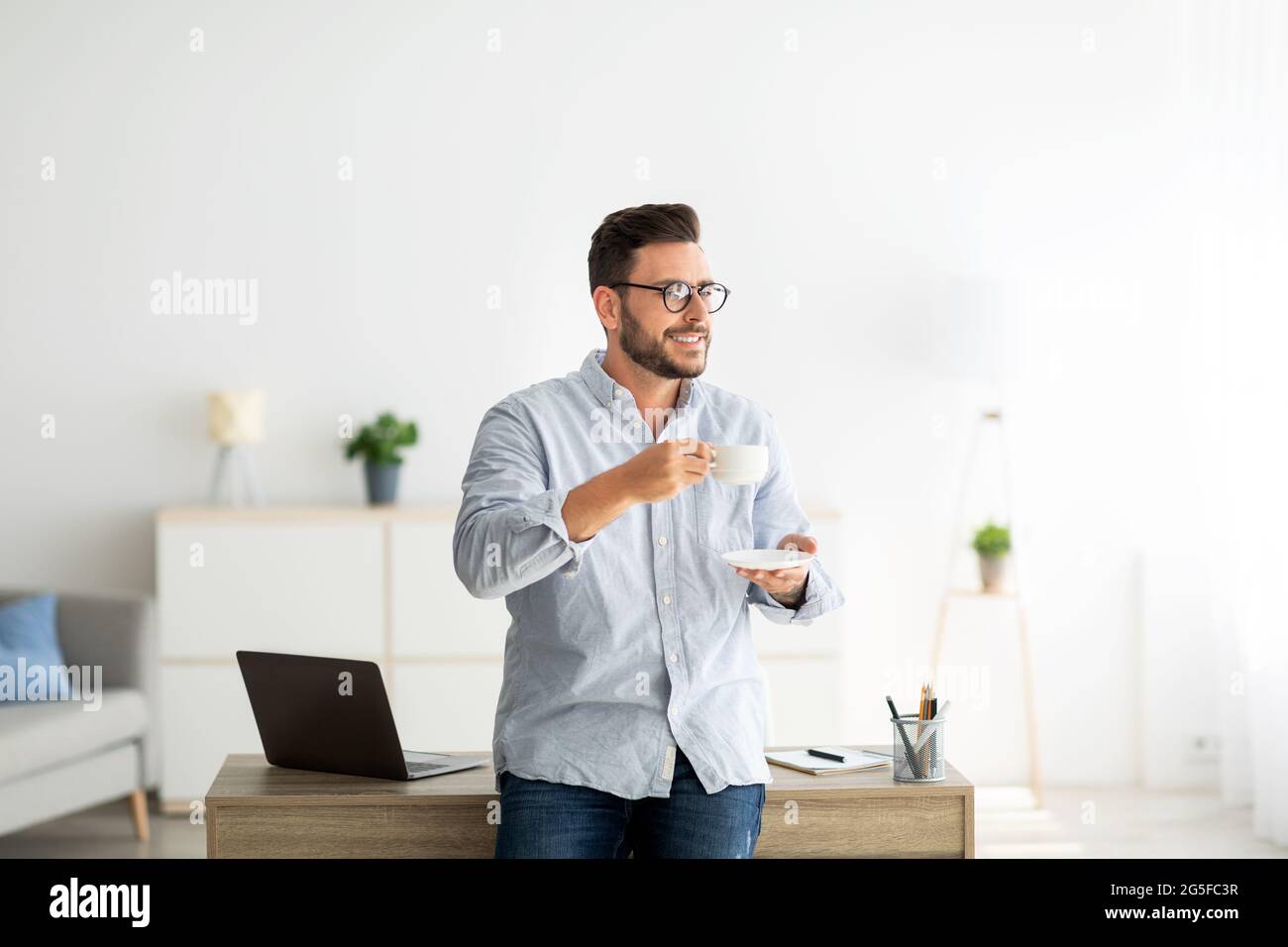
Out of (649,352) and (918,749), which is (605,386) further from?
(918,749)

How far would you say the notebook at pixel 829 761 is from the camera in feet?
7.28

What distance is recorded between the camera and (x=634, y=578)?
6.61ft

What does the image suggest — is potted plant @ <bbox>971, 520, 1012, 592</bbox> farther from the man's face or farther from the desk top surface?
the man's face

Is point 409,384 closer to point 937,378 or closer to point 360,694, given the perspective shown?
point 937,378

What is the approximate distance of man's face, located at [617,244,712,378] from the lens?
6.84 feet

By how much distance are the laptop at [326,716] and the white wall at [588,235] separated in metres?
2.82

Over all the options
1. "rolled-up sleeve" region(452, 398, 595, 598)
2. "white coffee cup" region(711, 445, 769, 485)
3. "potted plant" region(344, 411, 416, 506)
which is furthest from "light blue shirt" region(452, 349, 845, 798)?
"potted plant" region(344, 411, 416, 506)

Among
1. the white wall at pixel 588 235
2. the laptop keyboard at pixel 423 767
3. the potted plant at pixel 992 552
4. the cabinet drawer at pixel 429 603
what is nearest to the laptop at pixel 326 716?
the laptop keyboard at pixel 423 767

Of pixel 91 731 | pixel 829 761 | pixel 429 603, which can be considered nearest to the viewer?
pixel 829 761

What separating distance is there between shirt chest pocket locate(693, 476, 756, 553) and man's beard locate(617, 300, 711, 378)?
0.18m

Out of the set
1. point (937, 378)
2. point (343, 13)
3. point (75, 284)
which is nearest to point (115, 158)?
point (75, 284)

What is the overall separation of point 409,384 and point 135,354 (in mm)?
1023

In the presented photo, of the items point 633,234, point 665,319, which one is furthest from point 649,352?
point 633,234

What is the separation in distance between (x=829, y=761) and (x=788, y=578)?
1.53 feet
